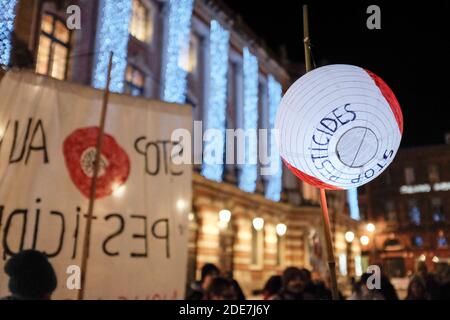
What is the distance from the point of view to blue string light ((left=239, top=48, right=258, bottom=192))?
2083 centimetres

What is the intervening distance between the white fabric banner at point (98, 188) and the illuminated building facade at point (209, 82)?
7.34 m

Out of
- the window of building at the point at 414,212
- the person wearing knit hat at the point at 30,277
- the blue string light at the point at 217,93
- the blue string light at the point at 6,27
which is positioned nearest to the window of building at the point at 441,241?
the window of building at the point at 414,212

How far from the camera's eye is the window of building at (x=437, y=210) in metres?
47.8

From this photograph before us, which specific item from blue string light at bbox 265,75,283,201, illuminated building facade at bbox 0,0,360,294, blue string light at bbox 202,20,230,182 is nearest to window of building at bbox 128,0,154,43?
illuminated building facade at bbox 0,0,360,294

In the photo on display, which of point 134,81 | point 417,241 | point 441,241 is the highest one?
point 134,81

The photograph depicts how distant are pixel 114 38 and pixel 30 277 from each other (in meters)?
12.3

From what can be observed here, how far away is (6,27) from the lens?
1032cm

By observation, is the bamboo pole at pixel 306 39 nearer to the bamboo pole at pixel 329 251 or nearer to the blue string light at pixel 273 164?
the bamboo pole at pixel 329 251

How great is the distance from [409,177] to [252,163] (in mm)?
35061

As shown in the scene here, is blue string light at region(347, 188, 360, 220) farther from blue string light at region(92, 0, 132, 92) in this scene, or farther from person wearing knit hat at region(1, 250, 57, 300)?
person wearing knit hat at region(1, 250, 57, 300)

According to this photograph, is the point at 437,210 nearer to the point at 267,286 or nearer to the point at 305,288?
the point at 267,286

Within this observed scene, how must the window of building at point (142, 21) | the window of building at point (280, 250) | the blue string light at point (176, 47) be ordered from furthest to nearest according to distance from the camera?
1. the window of building at point (280, 250)
2. the blue string light at point (176, 47)
3. the window of building at point (142, 21)

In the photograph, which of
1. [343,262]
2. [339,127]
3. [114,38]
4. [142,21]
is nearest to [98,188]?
[339,127]
